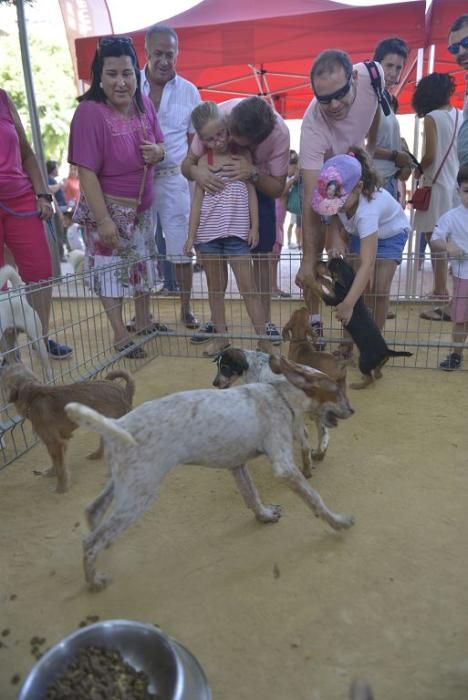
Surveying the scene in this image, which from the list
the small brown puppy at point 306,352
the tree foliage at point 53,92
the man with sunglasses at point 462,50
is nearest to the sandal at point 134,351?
the small brown puppy at point 306,352

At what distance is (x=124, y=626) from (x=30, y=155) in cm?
351

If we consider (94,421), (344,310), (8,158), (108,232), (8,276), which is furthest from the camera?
(108,232)

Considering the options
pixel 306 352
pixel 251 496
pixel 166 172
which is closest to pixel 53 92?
pixel 166 172

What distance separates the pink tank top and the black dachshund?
228 centimetres

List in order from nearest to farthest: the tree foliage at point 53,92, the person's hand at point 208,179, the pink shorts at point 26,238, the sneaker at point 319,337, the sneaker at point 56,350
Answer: the pink shorts at point 26,238
the person's hand at point 208,179
the sneaker at point 319,337
the sneaker at point 56,350
the tree foliage at point 53,92

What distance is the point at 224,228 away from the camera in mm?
4031

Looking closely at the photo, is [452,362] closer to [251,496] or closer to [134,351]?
[251,496]

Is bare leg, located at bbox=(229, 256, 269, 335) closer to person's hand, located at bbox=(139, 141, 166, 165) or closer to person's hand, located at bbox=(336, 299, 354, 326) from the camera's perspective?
person's hand, located at bbox=(336, 299, 354, 326)

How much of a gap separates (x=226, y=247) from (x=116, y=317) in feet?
3.50

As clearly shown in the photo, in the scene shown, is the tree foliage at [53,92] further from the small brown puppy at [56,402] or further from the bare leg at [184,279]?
the small brown puppy at [56,402]

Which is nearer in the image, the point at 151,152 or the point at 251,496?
the point at 251,496

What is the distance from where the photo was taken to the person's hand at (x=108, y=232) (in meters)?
3.93

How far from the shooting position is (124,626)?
1.57 m

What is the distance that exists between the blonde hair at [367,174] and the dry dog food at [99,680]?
121 inches
